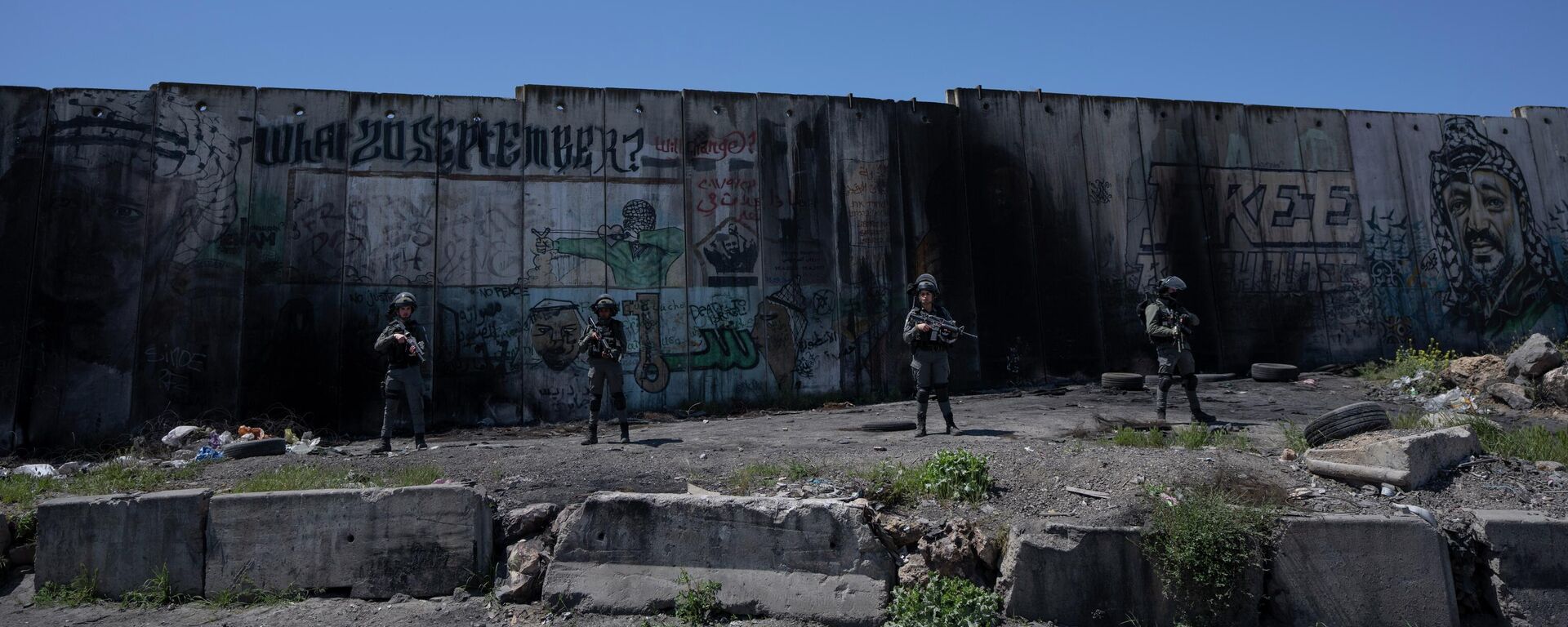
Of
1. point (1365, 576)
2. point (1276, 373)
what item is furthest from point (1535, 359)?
point (1365, 576)

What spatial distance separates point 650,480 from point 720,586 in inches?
60.2

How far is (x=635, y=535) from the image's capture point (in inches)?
225

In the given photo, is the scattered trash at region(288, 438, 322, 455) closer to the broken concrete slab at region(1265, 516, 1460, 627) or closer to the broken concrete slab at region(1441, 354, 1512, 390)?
the broken concrete slab at region(1265, 516, 1460, 627)

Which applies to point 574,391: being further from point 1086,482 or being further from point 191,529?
point 1086,482

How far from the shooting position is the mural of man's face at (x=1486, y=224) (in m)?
15.7

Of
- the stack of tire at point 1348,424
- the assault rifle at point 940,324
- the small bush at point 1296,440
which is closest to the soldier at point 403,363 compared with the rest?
the assault rifle at point 940,324

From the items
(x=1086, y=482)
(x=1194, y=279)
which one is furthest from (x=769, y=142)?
(x=1086, y=482)

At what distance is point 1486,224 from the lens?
15.8 m

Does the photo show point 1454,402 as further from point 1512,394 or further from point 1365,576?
point 1365,576

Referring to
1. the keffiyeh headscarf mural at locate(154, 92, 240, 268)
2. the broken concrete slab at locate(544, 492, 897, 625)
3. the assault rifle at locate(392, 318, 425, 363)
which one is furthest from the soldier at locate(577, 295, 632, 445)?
the keffiyeh headscarf mural at locate(154, 92, 240, 268)

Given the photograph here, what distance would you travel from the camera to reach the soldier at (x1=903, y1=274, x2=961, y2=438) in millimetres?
9258

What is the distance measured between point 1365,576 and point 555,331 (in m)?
10.1

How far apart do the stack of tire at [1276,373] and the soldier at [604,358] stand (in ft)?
33.1

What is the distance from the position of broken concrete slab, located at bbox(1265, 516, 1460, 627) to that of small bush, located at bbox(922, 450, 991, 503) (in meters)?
1.80
